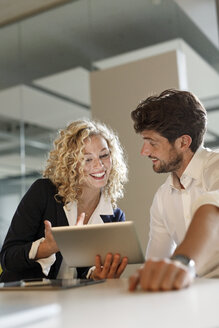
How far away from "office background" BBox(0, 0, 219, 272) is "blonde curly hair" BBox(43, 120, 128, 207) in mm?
1454

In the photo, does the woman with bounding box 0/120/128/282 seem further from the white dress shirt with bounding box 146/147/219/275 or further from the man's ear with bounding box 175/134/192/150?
the man's ear with bounding box 175/134/192/150

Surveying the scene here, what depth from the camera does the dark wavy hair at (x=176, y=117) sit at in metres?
2.38

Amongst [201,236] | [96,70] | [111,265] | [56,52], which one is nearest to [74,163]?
[111,265]

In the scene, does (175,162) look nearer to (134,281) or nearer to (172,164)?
(172,164)

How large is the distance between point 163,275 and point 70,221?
1.47 m

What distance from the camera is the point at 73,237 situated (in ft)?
5.61

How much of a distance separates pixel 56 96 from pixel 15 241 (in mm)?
3097

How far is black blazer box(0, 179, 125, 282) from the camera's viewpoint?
90.0 inches

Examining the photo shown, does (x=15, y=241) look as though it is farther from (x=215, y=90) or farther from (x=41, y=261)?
(x=215, y=90)

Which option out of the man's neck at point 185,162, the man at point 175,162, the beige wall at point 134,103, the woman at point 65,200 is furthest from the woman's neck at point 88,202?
the beige wall at point 134,103

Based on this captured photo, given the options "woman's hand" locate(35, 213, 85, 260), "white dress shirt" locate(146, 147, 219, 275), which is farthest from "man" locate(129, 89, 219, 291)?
"woman's hand" locate(35, 213, 85, 260)

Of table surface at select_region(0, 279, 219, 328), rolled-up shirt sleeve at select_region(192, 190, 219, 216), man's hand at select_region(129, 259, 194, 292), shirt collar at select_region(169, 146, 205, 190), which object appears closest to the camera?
table surface at select_region(0, 279, 219, 328)

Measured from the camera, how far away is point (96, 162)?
104 inches

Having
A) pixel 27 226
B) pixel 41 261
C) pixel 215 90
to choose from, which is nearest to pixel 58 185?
pixel 27 226
